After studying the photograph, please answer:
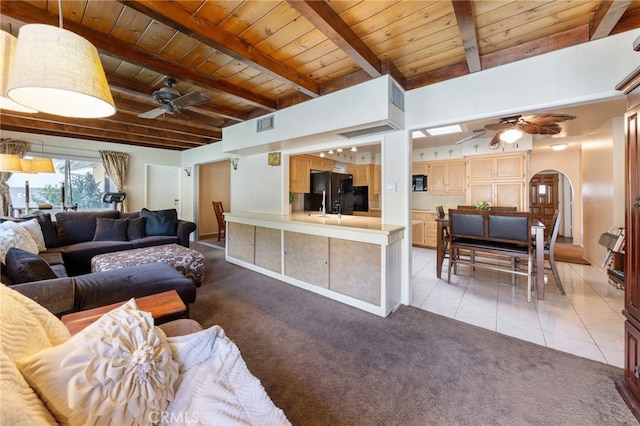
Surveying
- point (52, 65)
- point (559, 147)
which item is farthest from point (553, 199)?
point (52, 65)

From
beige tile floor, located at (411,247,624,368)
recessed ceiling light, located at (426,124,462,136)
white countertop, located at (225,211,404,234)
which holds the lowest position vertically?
beige tile floor, located at (411,247,624,368)

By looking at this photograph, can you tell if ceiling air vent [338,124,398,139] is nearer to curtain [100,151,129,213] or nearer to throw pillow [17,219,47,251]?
throw pillow [17,219,47,251]

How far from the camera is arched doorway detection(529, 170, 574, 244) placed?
724cm

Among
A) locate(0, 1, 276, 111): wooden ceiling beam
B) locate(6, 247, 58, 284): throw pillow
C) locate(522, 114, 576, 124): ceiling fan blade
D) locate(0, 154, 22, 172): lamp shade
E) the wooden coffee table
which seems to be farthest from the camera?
locate(0, 154, 22, 172): lamp shade

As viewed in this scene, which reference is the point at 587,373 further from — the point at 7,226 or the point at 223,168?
the point at 223,168

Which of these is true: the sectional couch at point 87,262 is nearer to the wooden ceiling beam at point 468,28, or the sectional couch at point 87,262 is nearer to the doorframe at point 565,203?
the wooden ceiling beam at point 468,28

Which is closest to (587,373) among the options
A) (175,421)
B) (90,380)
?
(175,421)

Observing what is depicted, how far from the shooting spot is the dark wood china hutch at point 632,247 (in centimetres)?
150

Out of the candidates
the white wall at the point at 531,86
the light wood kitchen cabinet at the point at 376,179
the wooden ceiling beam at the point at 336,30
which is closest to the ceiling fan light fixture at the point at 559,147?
the light wood kitchen cabinet at the point at 376,179

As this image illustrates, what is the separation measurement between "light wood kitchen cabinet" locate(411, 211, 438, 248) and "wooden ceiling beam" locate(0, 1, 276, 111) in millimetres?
4592

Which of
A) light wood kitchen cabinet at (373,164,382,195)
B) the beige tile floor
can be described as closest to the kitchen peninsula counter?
the beige tile floor

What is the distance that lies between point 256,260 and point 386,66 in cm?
329

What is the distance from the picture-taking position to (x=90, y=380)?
760 millimetres

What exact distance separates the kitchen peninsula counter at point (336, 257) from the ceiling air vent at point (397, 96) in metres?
1.35
